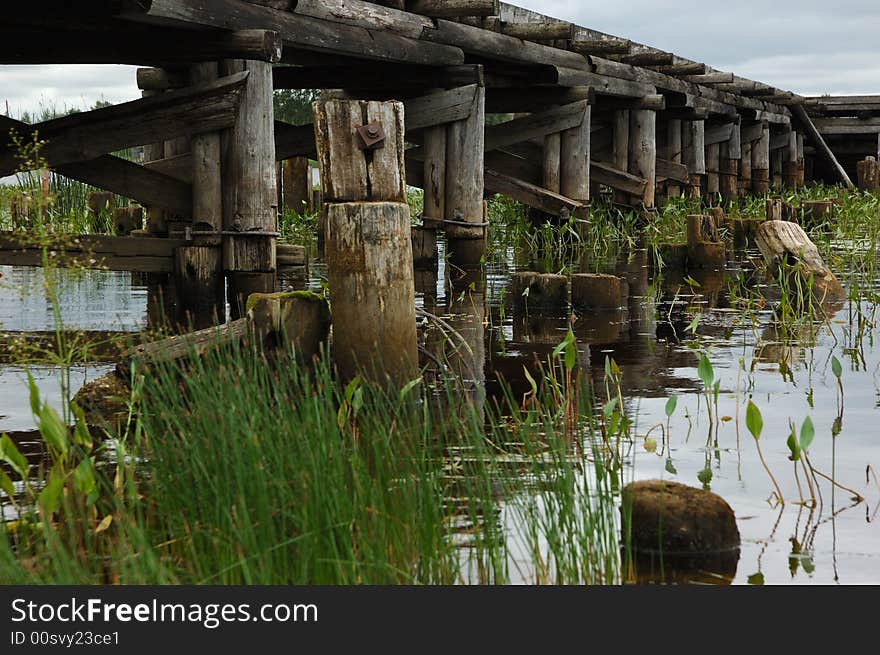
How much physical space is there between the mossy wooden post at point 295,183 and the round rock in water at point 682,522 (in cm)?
1400

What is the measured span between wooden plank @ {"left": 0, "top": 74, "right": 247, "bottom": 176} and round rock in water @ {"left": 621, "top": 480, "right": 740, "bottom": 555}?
195 inches

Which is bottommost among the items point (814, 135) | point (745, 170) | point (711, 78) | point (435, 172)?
point (435, 172)

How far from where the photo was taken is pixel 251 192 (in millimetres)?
7746

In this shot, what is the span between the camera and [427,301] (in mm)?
8734

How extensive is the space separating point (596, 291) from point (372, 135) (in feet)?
11.3

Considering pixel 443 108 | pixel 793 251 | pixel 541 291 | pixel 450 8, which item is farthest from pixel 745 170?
pixel 541 291

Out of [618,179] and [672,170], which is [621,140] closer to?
[618,179]

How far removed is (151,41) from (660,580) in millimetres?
5811

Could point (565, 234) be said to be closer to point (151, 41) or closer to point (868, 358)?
point (151, 41)

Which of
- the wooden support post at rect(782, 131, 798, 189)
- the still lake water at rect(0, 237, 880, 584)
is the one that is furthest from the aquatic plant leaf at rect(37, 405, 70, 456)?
the wooden support post at rect(782, 131, 798, 189)

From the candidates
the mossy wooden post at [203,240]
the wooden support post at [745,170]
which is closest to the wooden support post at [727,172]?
the wooden support post at [745,170]

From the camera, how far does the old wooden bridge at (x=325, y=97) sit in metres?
7.66

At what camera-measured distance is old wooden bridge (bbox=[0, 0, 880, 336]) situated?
766 cm

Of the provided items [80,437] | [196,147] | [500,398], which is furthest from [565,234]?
[80,437]
